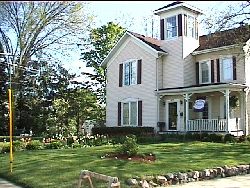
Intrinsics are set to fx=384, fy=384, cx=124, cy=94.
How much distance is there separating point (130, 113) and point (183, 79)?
214 inches

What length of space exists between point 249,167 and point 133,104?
56.5 ft

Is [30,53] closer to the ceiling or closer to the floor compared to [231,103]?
closer to the ceiling

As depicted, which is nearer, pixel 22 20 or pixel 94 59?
pixel 22 20

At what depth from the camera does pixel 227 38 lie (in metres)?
26.5

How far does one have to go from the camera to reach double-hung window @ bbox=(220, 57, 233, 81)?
1037 inches

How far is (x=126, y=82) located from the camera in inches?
1229

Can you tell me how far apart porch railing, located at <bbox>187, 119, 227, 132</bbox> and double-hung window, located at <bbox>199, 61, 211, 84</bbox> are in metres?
3.50

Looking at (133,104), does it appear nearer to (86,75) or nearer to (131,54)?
(131,54)

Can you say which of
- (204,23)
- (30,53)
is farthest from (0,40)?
(204,23)

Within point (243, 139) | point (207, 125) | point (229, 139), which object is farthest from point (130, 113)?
point (243, 139)

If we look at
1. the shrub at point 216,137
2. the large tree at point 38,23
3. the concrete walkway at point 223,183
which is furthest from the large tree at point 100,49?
the concrete walkway at point 223,183

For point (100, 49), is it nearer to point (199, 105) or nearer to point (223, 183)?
point (199, 105)

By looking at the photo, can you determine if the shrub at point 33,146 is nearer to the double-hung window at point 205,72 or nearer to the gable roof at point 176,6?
the double-hung window at point 205,72

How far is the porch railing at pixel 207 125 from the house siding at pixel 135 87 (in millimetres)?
3081
